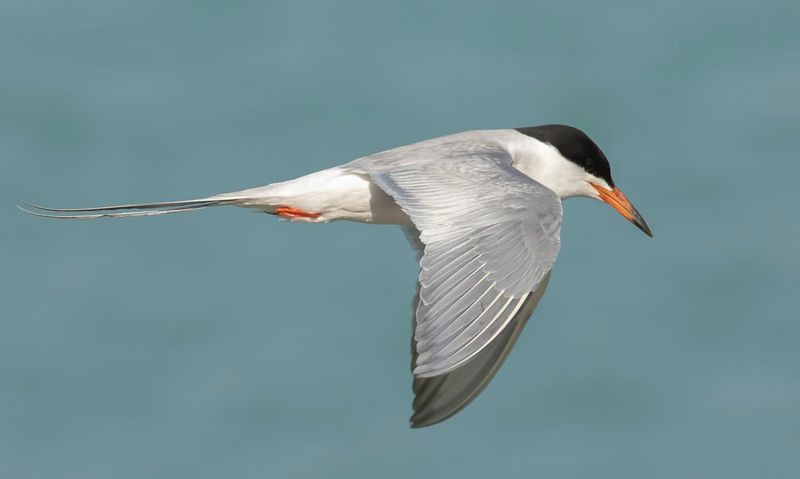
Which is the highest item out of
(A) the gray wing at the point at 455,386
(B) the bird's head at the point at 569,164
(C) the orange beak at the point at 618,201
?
(B) the bird's head at the point at 569,164

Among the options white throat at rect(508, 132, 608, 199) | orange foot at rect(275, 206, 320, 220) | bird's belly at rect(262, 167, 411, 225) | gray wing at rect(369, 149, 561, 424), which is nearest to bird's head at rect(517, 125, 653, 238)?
white throat at rect(508, 132, 608, 199)

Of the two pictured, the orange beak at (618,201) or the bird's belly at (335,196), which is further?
the orange beak at (618,201)

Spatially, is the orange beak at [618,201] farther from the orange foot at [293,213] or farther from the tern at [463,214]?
the orange foot at [293,213]

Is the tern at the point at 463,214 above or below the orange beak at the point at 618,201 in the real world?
above

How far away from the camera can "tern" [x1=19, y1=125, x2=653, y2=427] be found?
730cm

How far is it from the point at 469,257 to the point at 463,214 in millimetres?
490

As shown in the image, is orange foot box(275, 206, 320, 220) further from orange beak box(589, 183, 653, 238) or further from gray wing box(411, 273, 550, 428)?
orange beak box(589, 183, 653, 238)

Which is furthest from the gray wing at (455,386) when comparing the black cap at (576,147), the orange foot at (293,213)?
the black cap at (576,147)

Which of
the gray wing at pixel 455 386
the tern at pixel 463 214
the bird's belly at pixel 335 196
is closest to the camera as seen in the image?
the tern at pixel 463 214

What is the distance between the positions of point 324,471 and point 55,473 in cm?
385

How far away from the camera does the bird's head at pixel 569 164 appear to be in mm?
9891

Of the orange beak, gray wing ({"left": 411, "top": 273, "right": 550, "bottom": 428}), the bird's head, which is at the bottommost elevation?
gray wing ({"left": 411, "top": 273, "right": 550, "bottom": 428})

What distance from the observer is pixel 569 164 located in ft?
32.5

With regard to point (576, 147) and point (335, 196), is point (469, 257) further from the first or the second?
point (576, 147)
